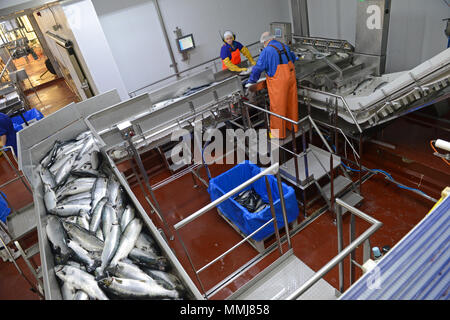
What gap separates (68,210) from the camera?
2.87 m

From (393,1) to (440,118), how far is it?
226cm

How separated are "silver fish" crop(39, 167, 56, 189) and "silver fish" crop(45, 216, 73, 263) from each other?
63 centimetres

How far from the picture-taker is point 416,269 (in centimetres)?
132

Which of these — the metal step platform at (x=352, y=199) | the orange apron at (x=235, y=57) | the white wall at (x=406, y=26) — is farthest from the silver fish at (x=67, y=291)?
the white wall at (x=406, y=26)

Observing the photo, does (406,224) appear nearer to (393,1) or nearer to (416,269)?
(416,269)

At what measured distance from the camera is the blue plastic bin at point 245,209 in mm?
3652

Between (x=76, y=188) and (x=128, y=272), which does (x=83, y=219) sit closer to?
(x=76, y=188)

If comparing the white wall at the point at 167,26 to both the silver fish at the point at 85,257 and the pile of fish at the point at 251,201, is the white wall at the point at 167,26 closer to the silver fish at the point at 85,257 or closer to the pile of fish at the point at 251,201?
the pile of fish at the point at 251,201

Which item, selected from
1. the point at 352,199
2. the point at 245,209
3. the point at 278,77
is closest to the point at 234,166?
the point at 245,209

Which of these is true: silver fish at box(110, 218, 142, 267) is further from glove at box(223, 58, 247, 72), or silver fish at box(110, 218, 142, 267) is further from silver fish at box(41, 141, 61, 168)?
glove at box(223, 58, 247, 72)

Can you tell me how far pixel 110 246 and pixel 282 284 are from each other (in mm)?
1318

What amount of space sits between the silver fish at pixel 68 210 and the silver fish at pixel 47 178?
481 millimetres

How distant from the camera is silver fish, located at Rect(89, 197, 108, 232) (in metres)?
2.66
